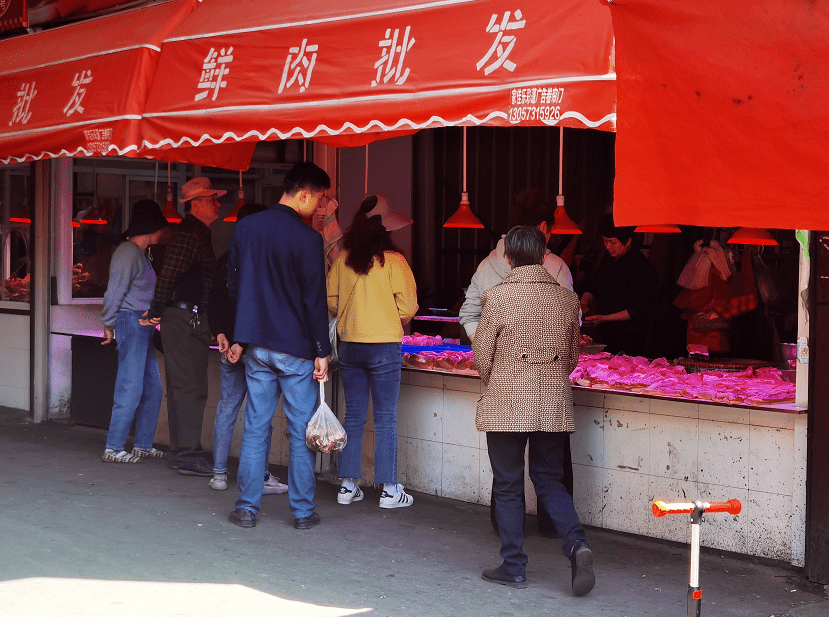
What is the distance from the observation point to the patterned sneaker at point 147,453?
823 cm

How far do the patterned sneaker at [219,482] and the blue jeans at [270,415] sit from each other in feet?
3.12

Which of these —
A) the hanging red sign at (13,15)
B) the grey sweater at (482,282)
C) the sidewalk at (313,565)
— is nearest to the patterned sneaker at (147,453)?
the sidewalk at (313,565)

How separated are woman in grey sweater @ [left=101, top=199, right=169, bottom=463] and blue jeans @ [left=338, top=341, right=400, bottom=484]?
2169mm

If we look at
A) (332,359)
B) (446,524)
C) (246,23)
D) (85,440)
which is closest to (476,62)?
(246,23)

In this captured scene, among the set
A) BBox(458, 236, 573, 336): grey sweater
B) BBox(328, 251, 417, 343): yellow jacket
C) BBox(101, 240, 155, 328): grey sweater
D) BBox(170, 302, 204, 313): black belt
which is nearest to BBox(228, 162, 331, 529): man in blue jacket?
BBox(328, 251, 417, 343): yellow jacket

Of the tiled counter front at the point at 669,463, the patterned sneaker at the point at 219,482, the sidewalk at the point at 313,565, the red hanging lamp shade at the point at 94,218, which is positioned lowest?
the sidewalk at the point at 313,565

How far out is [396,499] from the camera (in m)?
6.81

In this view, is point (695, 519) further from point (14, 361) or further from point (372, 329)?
point (14, 361)

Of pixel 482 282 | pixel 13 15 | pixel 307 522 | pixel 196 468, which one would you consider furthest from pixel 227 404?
pixel 13 15

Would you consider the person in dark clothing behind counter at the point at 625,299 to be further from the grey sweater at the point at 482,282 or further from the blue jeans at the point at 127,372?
the blue jeans at the point at 127,372

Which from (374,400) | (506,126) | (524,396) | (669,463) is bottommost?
(669,463)

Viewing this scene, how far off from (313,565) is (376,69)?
2738mm

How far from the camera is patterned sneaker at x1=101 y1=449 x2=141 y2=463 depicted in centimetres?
813

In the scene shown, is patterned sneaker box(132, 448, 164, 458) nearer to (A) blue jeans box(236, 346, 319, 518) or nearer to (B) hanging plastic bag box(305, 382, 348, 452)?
(A) blue jeans box(236, 346, 319, 518)
